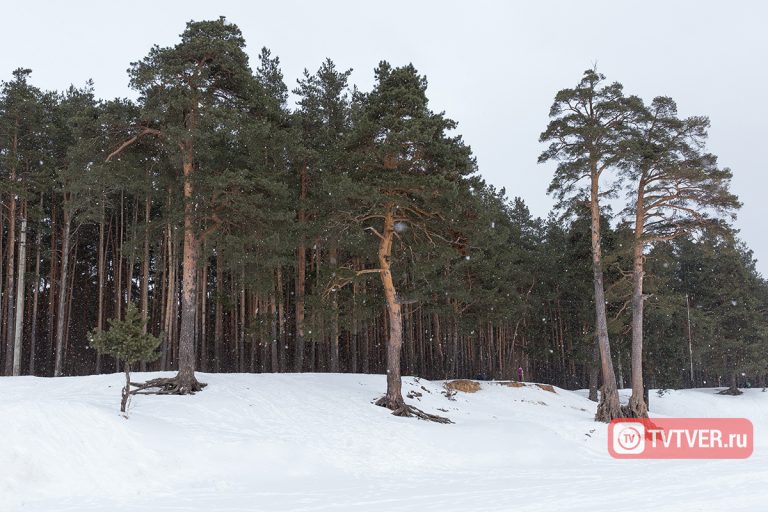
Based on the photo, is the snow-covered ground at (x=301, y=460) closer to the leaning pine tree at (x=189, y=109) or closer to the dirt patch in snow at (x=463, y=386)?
the leaning pine tree at (x=189, y=109)

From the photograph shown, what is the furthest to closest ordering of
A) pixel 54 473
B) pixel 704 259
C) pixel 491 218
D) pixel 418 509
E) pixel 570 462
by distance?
pixel 704 259
pixel 491 218
pixel 570 462
pixel 54 473
pixel 418 509

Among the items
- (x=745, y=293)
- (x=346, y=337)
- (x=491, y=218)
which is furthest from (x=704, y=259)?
(x=491, y=218)

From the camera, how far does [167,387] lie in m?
16.4

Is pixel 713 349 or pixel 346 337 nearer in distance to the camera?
pixel 346 337

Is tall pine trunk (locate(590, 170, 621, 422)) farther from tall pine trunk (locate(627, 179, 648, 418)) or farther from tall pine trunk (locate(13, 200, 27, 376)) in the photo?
tall pine trunk (locate(13, 200, 27, 376))

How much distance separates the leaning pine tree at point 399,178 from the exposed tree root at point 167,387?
239 inches

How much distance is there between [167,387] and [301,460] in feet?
21.2

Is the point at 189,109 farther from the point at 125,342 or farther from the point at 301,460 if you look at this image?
the point at 301,460

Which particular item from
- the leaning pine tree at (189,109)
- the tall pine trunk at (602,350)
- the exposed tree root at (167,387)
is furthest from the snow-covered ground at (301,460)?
the leaning pine tree at (189,109)

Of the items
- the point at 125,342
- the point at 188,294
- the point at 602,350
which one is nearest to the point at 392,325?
the point at 188,294

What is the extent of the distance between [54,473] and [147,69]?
11.8m

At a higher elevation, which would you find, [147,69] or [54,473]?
[147,69]

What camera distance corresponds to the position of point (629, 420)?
20922mm

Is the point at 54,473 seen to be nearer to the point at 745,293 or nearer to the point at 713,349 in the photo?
the point at 713,349
